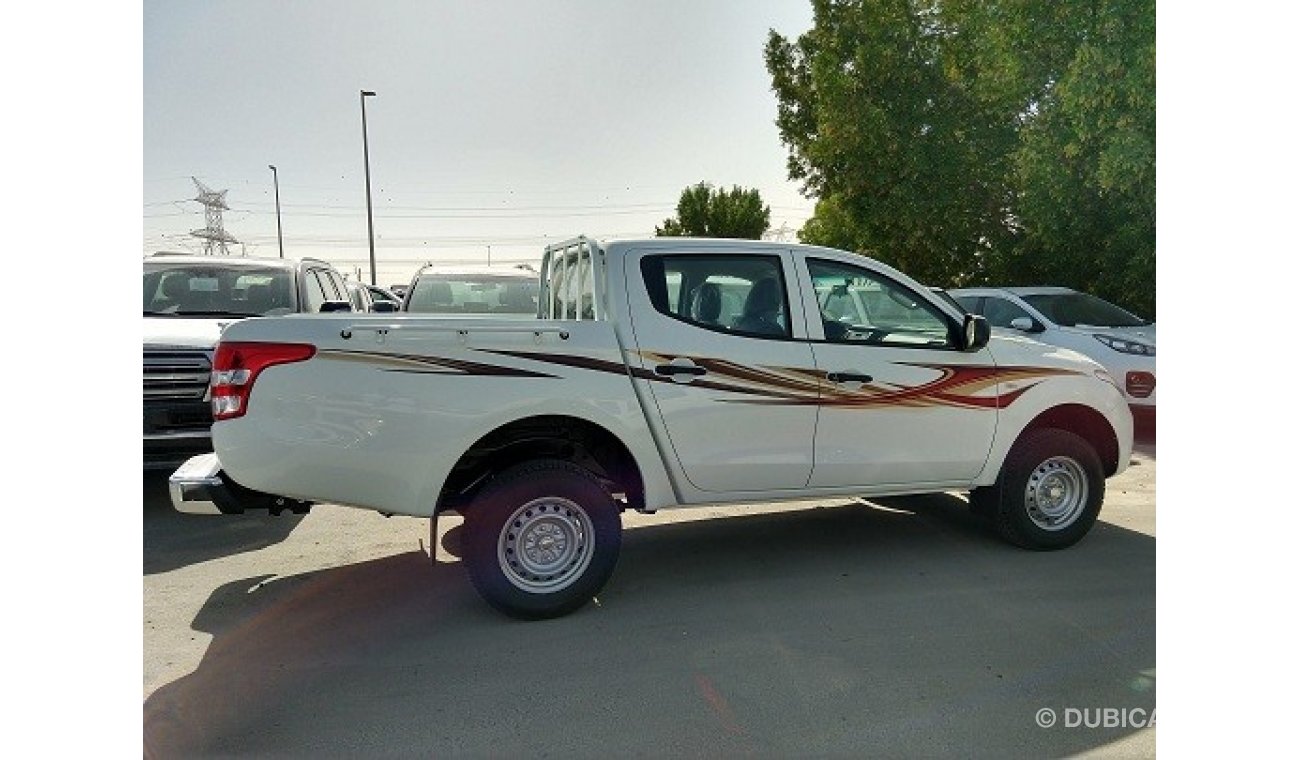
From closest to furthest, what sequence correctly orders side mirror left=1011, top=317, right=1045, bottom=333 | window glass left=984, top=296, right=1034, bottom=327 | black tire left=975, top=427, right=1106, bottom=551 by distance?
1. black tire left=975, top=427, right=1106, bottom=551
2. side mirror left=1011, top=317, right=1045, bottom=333
3. window glass left=984, top=296, right=1034, bottom=327

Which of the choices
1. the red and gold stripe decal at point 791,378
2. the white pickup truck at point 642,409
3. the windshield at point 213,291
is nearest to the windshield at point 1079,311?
the white pickup truck at point 642,409

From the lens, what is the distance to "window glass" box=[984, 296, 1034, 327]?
10234 mm

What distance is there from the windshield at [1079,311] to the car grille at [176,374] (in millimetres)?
8756

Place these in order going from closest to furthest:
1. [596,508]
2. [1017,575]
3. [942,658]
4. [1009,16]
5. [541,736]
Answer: [541,736]
[942,658]
[596,508]
[1017,575]
[1009,16]

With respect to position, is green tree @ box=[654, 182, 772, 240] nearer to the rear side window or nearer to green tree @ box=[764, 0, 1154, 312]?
green tree @ box=[764, 0, 1154, 312]

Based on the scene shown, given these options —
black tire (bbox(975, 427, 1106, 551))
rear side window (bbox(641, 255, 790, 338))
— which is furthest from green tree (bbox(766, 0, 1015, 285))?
rear side window (bbox(641, 255, 790, 338))

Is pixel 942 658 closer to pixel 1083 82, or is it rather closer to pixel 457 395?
pixel 457 395

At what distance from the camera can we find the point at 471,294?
911cm

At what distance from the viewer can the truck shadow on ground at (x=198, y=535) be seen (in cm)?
542

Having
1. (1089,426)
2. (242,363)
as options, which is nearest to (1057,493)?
(1089,426)

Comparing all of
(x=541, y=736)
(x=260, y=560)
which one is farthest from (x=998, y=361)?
(x=260, y=560)

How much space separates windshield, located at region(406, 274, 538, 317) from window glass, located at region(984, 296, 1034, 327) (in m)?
5.52

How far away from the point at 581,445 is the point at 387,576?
5.08 feet

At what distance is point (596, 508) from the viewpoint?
4.27 m
